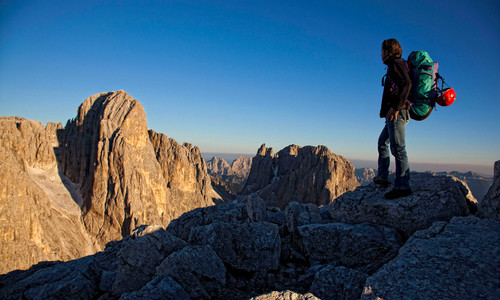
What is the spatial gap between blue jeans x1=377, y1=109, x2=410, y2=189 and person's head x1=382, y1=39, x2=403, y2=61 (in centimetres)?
153

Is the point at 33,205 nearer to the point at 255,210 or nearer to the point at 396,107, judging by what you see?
the point at 255,210

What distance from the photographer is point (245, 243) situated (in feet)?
24.2

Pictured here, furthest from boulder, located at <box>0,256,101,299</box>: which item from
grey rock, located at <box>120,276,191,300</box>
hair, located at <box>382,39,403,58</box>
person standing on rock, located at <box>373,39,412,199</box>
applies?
hair, located at <box>382,39,403,58</box>

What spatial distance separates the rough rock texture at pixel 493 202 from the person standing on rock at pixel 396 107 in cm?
158

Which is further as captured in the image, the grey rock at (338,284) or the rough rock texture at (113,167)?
the rough rock texture at (113,167)

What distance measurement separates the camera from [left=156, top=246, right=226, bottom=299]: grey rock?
5.93m

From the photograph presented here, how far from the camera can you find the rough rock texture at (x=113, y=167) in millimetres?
62750

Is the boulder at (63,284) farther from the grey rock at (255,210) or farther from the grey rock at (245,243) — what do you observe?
the grey rock at (255,210)

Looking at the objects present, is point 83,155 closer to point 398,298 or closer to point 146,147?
point 146,147

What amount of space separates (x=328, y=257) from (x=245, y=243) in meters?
2.59

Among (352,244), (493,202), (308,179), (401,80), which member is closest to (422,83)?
(401,80)

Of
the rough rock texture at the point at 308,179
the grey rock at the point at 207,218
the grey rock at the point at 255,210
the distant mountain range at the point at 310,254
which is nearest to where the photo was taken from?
the distant mountain range at the point at 310,254

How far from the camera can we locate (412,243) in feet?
16.6

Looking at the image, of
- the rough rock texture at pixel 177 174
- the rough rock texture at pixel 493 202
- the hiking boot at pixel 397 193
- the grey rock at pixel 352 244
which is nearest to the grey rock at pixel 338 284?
the grey rock at pixel 352 244
